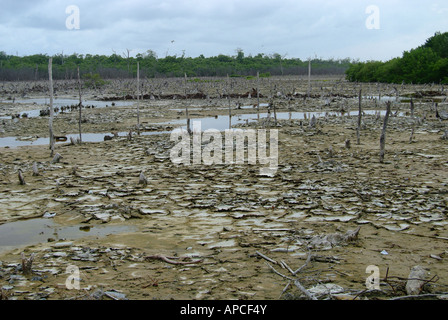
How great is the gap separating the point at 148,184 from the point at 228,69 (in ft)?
244

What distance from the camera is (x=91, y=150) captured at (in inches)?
568

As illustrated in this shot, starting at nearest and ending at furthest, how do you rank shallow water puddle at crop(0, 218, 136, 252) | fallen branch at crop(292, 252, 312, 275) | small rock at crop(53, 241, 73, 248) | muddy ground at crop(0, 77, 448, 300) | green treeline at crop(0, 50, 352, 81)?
1. muddy ground at crop(0, 77, 448, 300)
2. fallen branch at crop(292, 252, 312, 275)
3. small rock at crop(53, 241, 73, 248)
4. shallow water puddle at crop(0, 218, 136, 252)
5. green treeline at crop(0, 50, 352, 81)

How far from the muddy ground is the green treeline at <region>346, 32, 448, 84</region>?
3664 centimetres

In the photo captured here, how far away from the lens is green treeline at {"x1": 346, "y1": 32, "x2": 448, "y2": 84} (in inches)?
1789

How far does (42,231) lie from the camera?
702cm

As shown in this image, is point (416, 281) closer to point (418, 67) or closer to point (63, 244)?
point (63, 244)

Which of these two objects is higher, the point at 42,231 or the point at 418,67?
the point at 418,67

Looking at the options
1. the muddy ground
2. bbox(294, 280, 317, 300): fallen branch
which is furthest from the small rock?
bbox(294, 280, 317, 300): fallen branch

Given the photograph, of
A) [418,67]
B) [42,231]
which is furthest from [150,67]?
[42,231]

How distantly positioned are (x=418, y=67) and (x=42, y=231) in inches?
1955

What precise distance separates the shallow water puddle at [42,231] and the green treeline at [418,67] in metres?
43.1

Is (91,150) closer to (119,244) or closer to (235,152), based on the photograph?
(235,152)

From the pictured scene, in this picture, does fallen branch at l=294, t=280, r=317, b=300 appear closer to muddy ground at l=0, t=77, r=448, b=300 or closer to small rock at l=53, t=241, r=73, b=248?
muddy ground at l=0, t=77, r=448, b=300
